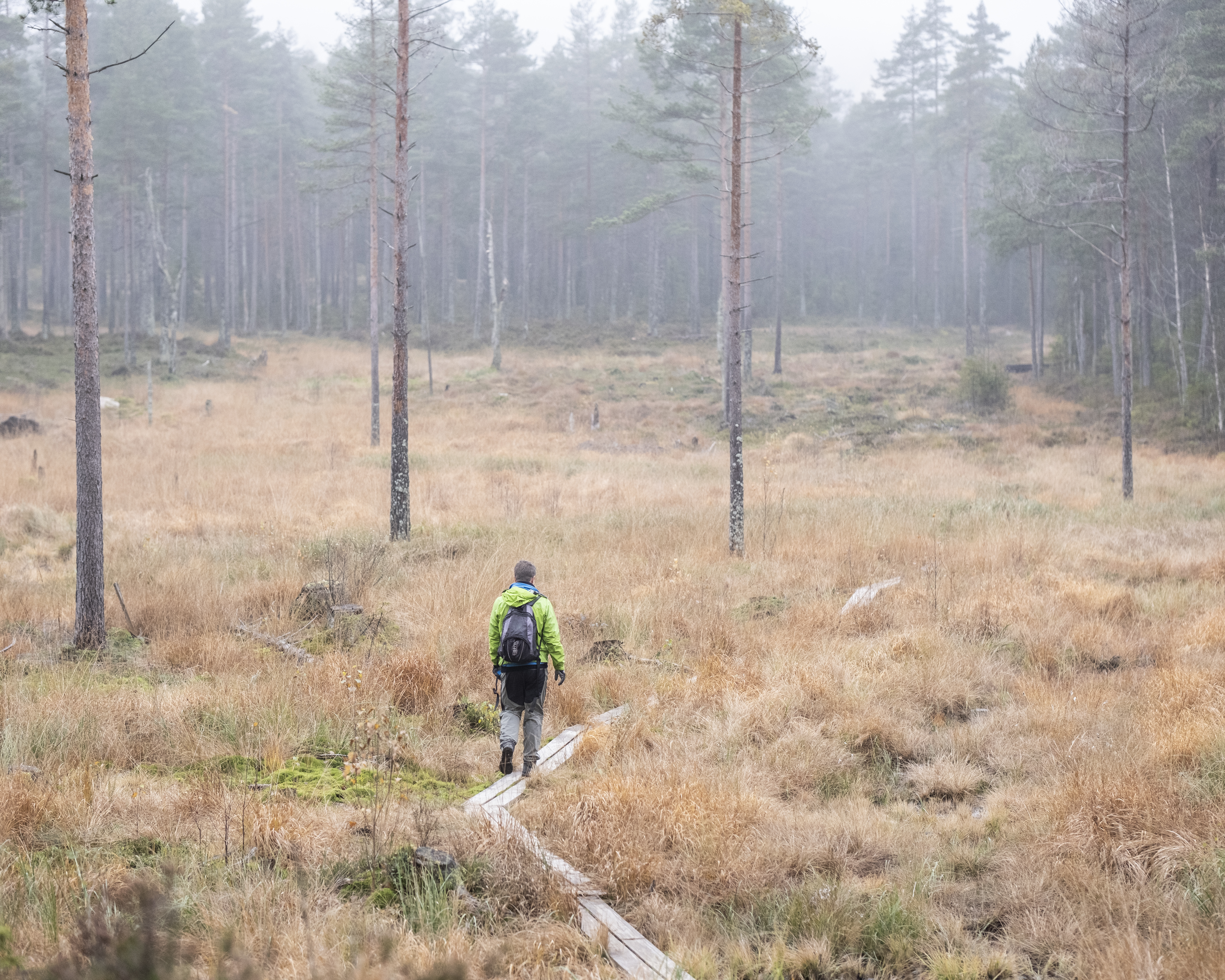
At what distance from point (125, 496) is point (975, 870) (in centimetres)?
1616

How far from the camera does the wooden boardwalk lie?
3.91m

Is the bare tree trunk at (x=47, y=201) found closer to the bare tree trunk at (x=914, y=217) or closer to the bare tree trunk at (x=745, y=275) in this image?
the bare tree trunk at (x=745, y=275)

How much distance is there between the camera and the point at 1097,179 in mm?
27906

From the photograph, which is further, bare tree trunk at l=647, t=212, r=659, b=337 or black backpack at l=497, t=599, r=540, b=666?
bare tree trunk at l=647, t=212, r=659, b=337

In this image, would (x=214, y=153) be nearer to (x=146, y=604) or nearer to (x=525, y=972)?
(x=146, y=604)

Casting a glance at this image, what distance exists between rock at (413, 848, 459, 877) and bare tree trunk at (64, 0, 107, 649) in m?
5.41

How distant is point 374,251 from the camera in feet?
89.9

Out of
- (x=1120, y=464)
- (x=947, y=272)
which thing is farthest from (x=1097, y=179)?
(x=947, y=272)

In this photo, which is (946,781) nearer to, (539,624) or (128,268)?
(539,624)

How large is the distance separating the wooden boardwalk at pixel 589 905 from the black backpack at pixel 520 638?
713 millimetres

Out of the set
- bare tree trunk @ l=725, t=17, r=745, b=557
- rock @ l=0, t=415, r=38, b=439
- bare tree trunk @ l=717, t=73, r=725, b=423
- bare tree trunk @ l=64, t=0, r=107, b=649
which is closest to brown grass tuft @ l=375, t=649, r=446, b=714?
bare tree trunk @ l=64, t=0, r=107, b=649

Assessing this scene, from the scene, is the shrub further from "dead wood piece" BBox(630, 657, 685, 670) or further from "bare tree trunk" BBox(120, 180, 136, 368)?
"bare tree trunk" BBox(120, 180, 136, 368)

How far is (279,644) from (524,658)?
3.45 m

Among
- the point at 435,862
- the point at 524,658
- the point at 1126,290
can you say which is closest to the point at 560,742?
the point at 524,658
